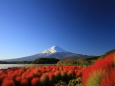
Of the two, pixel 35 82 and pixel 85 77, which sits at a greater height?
pixel 85 77

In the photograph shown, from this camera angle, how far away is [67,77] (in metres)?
8.66

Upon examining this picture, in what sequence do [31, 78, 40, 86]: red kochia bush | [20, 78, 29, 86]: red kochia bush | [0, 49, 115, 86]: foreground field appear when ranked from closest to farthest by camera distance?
[0, 49, 115, 86]: foreground field, [20, 78, 29, 86]: red kochia bush, [31, 78, 40, 86]: red kochia bush

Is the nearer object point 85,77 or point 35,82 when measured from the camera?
point 85,77

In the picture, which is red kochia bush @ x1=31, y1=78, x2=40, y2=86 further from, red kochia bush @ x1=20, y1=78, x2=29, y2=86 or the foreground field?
red kochia bush @ x1=20, y1=78, x2=29, y2=86

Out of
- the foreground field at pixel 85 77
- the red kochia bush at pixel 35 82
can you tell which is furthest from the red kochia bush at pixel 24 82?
the red kochia bush at pixel 35 82

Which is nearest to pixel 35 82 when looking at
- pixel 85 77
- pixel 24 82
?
pixel 24 82

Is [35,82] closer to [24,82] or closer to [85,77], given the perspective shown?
[24,82]

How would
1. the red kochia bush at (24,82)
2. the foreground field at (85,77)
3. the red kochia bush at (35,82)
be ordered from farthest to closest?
the red kochia bush at (35,82) < the red kochia bush at (24,82) < the foreground field at (85,77)

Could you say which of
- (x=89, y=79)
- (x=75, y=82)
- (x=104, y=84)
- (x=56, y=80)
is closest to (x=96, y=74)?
(x=89, y=79)

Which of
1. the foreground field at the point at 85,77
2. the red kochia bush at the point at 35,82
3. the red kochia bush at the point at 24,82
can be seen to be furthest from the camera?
the red kochia bush at the point at 35,82

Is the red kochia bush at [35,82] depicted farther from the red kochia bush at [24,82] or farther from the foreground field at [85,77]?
the red kochia bush at [24,82]

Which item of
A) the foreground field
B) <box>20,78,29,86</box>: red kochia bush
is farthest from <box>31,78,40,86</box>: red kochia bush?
<box>20,78,29,86</box>: red kochia bush

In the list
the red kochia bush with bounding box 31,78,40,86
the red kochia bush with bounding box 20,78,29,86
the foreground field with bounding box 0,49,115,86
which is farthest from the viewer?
the red kochia bush with bounding box 31,78,40,86

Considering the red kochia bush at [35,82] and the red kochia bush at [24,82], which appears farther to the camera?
the red kochia bush at [35,82]
